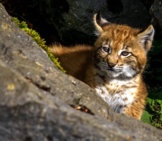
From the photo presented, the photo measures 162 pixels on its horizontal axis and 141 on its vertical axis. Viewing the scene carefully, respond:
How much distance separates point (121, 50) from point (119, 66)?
1.06 ft

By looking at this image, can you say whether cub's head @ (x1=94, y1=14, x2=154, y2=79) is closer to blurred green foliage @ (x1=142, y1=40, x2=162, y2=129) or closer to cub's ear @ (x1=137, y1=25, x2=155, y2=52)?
cub's ear @ (x1=137, y1=25, x2=155, y2=52)

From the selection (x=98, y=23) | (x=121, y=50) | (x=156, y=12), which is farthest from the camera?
(x=156, y=12)

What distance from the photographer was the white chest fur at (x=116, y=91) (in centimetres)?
878

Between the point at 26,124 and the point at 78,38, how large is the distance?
6993 mm

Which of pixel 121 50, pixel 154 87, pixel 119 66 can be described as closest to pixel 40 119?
pixel 119 66

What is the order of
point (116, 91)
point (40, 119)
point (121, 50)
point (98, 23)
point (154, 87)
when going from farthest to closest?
point (154, 87), point (98, 23), point (116, 91), point (121, 50), point (40, 119)

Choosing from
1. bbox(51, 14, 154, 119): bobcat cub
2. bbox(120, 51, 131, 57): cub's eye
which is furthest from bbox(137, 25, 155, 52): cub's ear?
bbox(120, 51, 131, 57): cub's eye

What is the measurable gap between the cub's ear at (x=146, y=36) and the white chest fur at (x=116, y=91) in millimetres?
646

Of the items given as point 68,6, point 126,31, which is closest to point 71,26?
point 68,6

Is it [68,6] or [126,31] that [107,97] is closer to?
[126,31]

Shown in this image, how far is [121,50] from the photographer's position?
861 centimetres

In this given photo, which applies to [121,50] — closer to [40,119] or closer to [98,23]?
A: [98,23]

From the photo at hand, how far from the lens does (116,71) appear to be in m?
8.48

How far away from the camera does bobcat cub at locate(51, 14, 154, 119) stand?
8555 mm
